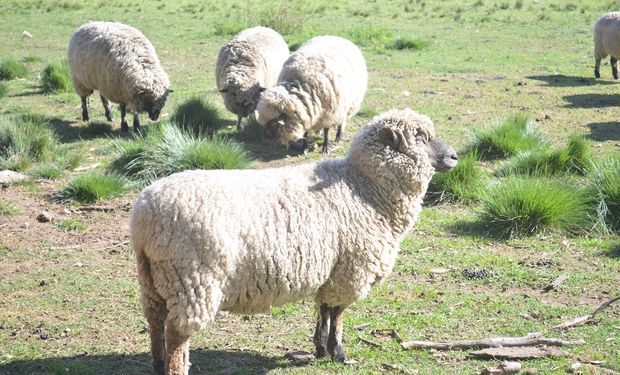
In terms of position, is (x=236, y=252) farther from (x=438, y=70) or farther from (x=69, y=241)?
(x=438, y=70)

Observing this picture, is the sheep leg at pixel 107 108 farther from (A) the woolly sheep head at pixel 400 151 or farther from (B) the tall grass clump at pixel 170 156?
(A) the woolly sheep head at pixel 400 151

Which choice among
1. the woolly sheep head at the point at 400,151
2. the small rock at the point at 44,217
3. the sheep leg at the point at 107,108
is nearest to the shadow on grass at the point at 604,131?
the woolly sheep head at the point at 400,151

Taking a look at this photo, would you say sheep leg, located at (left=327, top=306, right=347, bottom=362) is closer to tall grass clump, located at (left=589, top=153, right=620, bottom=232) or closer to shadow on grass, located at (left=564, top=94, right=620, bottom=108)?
tall grass clump, located at (left=589, top=153, right=620, bottom=232)

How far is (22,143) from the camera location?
1123cm

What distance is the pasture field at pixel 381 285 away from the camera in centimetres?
604

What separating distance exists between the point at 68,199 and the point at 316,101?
4016 mm

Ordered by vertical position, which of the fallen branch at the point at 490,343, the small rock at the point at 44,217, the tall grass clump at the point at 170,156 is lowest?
the fallen branch at the point at 490,343

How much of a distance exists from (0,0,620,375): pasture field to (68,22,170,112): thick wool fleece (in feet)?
2.40

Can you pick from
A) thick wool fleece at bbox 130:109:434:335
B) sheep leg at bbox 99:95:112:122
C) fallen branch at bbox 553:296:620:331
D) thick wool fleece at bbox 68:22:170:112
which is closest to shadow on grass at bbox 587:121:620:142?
fallen branch at bbox 553:296:620:331

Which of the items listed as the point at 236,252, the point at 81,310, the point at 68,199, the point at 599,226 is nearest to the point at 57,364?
the point at 81,310

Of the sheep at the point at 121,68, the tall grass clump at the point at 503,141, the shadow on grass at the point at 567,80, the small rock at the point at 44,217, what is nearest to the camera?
the small rock at the point at 44,217

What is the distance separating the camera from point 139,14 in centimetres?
2755

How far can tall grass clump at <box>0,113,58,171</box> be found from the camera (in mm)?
10960

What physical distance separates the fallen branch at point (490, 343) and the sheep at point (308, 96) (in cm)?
600
